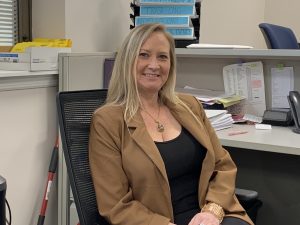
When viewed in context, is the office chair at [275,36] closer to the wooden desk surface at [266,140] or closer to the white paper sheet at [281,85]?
the white paper sheet at [281,85]

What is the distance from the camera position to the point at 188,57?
2.25 m

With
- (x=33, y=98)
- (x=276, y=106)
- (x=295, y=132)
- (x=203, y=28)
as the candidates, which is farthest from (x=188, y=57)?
(x=203, y=28)

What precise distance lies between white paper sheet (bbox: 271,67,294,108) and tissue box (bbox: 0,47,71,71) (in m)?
1.04

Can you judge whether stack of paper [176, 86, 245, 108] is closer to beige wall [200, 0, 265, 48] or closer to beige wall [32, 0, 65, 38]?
beige wall [32, 0, 65, 38]

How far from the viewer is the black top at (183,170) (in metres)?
1.42

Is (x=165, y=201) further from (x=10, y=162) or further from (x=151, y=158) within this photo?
(x=10, y=162)

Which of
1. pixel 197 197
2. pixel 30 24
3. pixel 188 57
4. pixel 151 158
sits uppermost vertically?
pixel 30 24

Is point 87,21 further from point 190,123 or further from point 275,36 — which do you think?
point 275,36

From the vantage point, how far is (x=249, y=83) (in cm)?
209

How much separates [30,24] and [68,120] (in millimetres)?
1082

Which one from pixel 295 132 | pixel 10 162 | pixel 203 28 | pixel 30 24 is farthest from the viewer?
pixel 203 28

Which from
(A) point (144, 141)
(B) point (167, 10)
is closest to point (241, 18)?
(B) point (167, 10)

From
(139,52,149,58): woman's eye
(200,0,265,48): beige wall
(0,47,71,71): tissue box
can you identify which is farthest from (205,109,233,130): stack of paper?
(200,0,265,48): beige wall

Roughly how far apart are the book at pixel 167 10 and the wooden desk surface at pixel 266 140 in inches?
27.4
